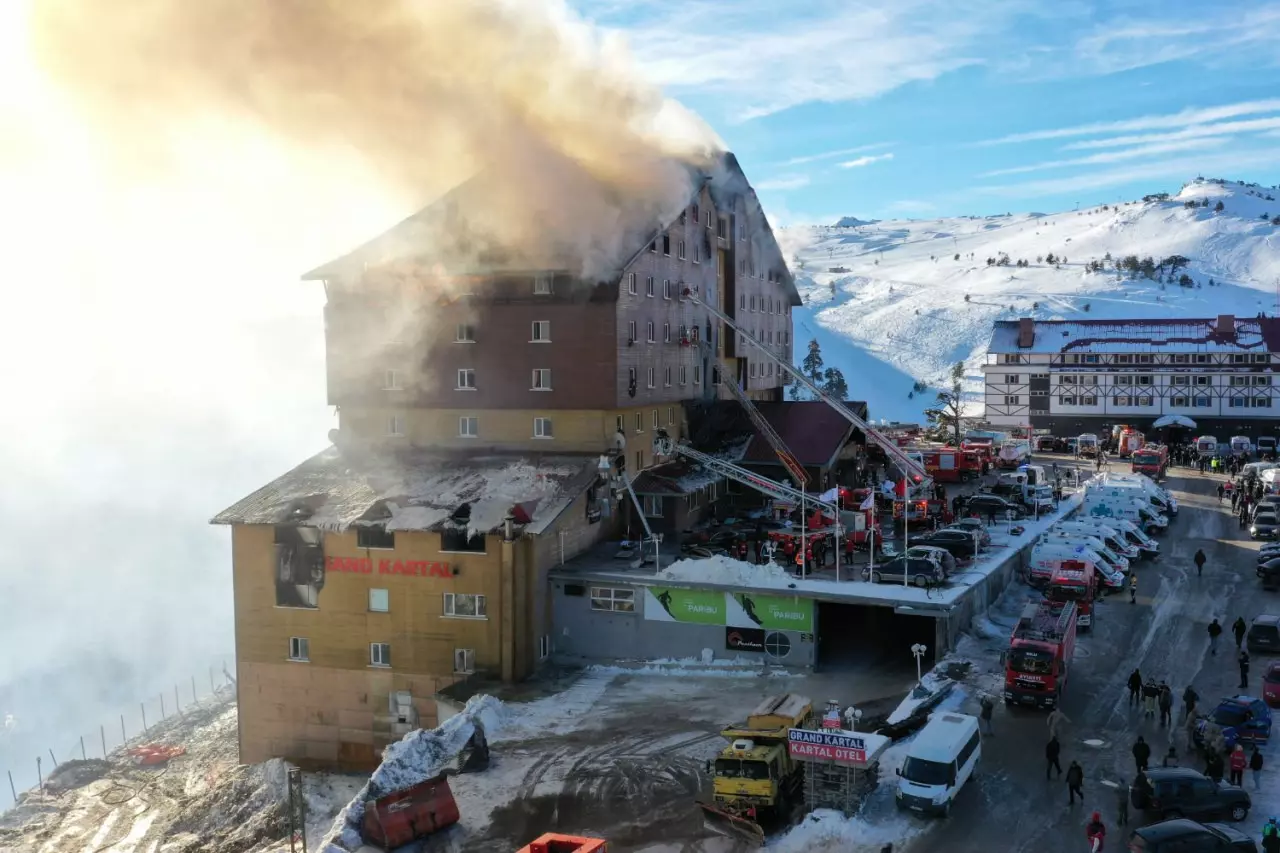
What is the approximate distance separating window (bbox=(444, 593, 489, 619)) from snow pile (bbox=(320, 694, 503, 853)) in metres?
5.19

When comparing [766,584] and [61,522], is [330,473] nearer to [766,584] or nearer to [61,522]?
[766,584]

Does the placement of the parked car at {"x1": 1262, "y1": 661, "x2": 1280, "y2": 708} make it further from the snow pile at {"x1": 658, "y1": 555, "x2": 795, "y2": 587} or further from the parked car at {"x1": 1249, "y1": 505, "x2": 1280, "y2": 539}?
the parked car at {"x1": 1249, "y1": 505, "x2": 1280, "y2": 539}

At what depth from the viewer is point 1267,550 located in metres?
43.9

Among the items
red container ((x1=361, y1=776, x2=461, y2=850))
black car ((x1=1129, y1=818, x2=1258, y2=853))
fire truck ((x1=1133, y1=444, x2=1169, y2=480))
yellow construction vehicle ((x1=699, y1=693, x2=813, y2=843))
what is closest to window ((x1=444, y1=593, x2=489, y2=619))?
red container ((x1=361, y1=776, x2=461, y2=850))

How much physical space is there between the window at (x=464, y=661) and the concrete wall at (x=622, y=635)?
9.10ft

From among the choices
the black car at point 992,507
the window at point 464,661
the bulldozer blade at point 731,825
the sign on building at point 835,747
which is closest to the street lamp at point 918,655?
the sign on building at point 835,747

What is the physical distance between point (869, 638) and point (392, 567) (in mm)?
16032

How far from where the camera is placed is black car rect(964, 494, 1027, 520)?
50500 mm

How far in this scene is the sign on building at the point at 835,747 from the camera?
71.9 ft

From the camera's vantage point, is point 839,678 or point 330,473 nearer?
point 839,678

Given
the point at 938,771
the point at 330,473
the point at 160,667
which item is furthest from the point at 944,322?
the point at 938,771

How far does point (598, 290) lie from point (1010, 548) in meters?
18.7

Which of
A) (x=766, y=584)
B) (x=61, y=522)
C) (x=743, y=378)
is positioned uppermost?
(x=743, y=378)

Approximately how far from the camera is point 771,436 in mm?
49469
